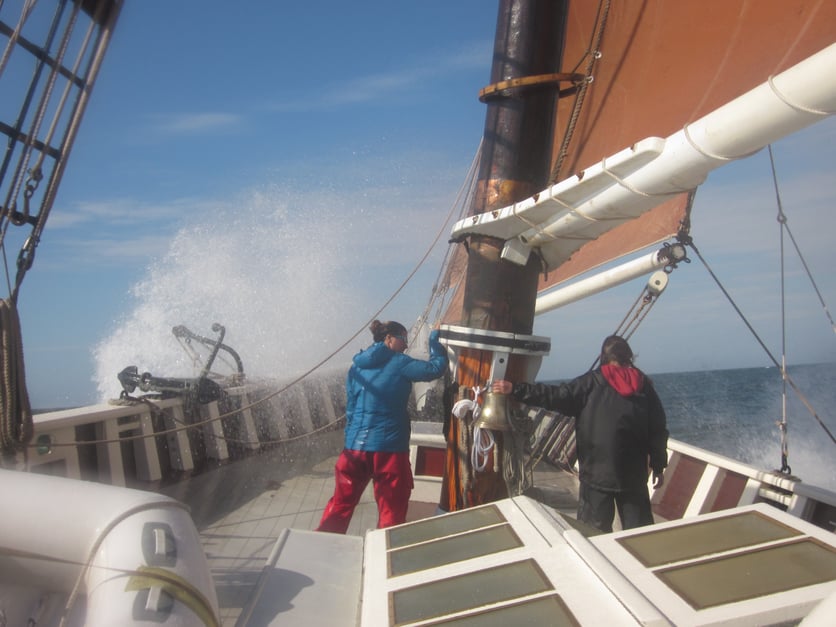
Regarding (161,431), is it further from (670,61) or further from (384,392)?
(670,61)

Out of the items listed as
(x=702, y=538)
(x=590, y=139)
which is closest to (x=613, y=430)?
(x=702, y=538)

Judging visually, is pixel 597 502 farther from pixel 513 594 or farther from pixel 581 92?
pixel 581 92

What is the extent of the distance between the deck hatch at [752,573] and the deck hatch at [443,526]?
0.68m

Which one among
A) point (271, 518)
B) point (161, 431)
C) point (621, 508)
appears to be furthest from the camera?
point (161, 431)

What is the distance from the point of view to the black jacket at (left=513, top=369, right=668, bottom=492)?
3303 millimetres

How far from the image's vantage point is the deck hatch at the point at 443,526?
84.5 inches

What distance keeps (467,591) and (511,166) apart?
2895 millimetres

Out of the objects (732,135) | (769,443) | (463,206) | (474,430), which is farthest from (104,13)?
(769,443)

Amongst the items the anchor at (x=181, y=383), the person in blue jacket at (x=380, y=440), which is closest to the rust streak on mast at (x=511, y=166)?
the person in blue jacket at (x=380, y=440)

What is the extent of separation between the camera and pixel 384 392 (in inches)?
155

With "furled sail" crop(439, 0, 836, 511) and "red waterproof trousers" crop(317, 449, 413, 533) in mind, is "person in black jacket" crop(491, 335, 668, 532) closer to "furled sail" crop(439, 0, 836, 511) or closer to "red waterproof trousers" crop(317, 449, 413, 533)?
"furled sail" crop(439, 0, 836, 511)

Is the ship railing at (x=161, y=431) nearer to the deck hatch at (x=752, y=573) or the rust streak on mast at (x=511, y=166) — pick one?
the rust streak on mast at (x=511, y=166)

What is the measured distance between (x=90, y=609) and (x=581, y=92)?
417 cm

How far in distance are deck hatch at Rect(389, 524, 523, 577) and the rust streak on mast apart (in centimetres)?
180
